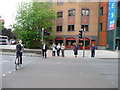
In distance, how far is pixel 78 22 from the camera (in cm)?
3519

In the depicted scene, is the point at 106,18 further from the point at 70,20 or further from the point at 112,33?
the point at 70,20

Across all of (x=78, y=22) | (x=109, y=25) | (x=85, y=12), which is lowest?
(x=109, y=25)

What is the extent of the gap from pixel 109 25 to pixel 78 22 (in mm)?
7417

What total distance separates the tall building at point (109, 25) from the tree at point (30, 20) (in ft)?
39.3

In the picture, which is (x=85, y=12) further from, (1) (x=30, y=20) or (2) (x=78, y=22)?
(1) (x=30, y=20)

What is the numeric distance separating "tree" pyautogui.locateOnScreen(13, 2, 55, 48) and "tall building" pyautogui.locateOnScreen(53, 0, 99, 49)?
5.10 m

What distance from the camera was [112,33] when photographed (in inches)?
1232

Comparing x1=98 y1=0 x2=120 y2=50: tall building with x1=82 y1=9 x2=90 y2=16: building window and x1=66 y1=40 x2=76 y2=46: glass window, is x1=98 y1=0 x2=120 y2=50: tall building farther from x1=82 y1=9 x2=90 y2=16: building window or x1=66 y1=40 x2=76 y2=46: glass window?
x1=66 y1=40 x2=76 y2=46: glass window

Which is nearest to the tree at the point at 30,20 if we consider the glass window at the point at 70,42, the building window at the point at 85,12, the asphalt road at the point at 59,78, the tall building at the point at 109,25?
the glass window at the point at 70,42

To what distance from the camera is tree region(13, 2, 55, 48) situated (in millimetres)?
31406

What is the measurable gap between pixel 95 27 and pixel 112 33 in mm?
5209

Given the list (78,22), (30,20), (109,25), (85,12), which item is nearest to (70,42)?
(78,22)

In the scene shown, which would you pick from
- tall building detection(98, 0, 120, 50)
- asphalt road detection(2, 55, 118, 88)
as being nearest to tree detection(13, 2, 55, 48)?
tall building detection(98, 0, 120, 50)

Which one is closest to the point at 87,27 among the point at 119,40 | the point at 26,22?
the point at 119,40
